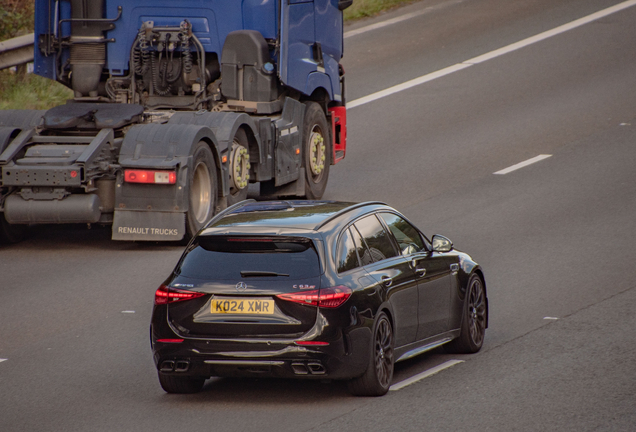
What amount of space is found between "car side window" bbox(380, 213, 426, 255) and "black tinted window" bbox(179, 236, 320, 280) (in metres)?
1.34

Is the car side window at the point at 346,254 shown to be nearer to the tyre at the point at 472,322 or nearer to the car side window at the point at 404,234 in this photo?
the car side window at the point at 404,234

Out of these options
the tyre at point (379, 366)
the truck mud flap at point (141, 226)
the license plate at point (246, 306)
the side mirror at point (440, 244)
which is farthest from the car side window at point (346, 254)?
the truck mud flap at point (141, 226)

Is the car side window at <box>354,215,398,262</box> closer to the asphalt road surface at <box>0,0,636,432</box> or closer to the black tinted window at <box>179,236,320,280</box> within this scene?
the black tinted window at <box>179,236,320,280</box>

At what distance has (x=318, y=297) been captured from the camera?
26.7 ft

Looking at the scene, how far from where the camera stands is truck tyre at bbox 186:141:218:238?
1455 cm

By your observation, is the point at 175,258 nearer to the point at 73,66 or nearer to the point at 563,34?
the point at 73,66

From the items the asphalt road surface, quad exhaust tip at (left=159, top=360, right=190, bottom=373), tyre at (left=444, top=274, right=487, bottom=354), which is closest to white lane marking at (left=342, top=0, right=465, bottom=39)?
the asphalt road surface

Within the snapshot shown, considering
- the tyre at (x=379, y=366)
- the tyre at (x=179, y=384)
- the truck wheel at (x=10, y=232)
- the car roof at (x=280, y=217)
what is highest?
the car roof at (x=280, y=217)

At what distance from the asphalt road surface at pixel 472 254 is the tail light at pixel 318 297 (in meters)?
0.75

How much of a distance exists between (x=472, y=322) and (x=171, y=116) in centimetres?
652

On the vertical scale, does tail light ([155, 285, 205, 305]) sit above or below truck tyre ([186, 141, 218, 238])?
above

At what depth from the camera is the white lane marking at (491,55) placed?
2464 cm

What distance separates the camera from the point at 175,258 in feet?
46.0

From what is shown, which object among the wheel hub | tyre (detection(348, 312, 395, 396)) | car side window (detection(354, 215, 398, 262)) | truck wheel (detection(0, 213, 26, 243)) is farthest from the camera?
truck wheel (detection(0, 213, 26, 243))
